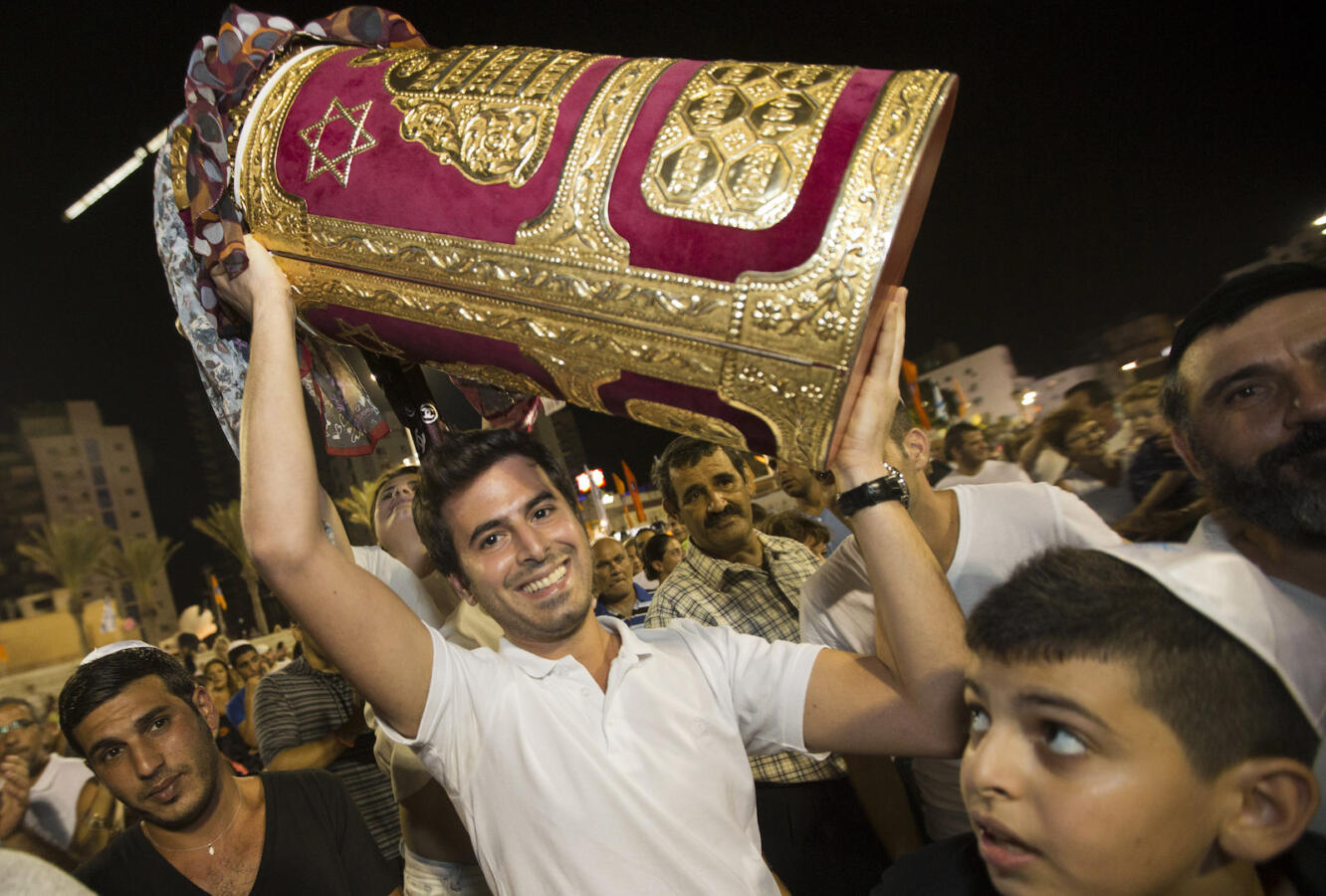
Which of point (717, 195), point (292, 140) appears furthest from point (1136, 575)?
point (292, 140)

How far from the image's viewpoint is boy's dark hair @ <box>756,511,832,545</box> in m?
5.11

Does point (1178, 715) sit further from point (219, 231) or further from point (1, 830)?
point (1, 830)

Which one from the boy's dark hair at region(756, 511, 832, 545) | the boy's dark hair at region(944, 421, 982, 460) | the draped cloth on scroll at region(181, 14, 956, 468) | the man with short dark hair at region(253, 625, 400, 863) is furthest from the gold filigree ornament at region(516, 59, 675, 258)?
the boy's dark hair at region(944, 421, 982, 460)

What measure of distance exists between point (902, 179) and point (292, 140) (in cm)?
98

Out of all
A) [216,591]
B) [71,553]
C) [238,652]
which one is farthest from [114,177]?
[216,591]

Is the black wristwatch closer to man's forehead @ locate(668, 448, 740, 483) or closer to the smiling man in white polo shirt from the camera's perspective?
the smiling man in white polo shirt

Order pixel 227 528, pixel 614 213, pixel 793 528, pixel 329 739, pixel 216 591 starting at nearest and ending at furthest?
pixel 614 213
pixel 329 739
pixel 793 528
pixel 227 528
pixel 216 591

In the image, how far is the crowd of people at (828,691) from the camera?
35.3 inches

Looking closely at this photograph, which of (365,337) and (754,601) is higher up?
(365,337)

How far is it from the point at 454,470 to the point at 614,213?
2.70ft

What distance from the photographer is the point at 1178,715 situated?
887 millimetres

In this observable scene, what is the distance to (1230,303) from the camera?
1.47m

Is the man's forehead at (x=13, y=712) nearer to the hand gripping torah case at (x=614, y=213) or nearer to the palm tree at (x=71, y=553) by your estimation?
the hand gripping torah case at (x=614, y=213)

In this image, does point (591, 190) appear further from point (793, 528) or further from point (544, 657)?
point (793, 528)
